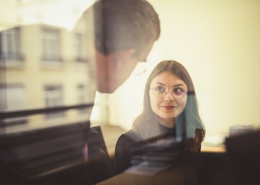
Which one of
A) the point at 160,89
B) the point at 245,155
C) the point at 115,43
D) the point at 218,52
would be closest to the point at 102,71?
the point at 115,43

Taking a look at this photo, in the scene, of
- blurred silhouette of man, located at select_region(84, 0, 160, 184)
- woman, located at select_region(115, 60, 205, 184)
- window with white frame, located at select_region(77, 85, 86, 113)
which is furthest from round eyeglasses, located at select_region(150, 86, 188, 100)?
window with white frame, located at select_region(77, 85, 86, 113)

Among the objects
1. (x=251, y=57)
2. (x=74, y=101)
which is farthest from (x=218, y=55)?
(x=74, y=101)

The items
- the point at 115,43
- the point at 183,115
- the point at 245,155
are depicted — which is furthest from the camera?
the point at 115,43

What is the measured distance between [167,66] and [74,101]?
0.31 metres

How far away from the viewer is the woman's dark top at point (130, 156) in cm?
89

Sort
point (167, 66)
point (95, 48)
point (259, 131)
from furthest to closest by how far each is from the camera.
A: 1. point (95, 48)
2. point (167, 66)
3. point (259, 131)

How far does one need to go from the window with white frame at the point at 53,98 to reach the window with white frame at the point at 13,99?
0.07m

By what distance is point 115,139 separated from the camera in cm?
98

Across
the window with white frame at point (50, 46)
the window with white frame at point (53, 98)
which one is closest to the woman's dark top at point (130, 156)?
the window with white frame at point (53, 98)

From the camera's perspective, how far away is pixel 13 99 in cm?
100

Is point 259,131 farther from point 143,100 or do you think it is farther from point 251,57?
point 143,100

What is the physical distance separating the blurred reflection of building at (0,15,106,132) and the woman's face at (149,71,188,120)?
0.17 m

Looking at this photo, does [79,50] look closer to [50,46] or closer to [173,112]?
[50,46]

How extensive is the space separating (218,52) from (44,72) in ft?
1.65
